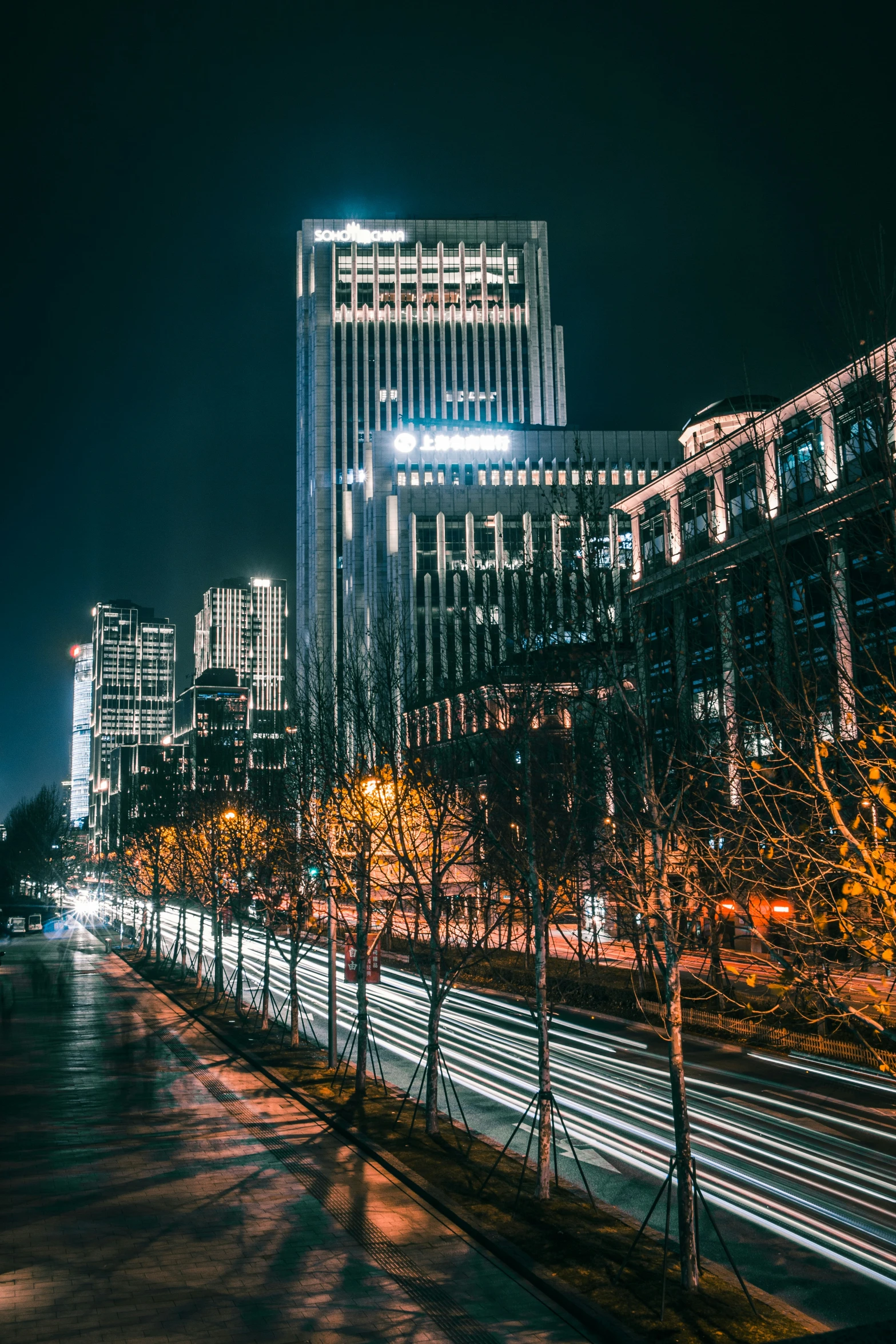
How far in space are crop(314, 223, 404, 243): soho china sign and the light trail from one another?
616ft

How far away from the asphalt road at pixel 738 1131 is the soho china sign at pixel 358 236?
188 m

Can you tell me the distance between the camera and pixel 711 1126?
60.0 ft

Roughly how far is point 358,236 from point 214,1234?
20492 cm

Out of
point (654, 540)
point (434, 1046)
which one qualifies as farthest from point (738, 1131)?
point (654, 540)

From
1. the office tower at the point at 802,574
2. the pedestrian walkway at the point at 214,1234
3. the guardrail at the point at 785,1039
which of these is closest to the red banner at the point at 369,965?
the pedestrian walkway at the point at 214,1234

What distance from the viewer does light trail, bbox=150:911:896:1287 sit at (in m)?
13.5

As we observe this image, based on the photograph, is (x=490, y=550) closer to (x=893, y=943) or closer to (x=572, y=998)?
(x=572, y=998)

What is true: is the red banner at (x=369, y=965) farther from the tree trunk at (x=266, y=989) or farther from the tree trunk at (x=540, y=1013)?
the tree trunk at (x=540, y=1013)

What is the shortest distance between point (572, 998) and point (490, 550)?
4144 inches

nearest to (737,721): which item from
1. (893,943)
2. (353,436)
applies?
(893,943)

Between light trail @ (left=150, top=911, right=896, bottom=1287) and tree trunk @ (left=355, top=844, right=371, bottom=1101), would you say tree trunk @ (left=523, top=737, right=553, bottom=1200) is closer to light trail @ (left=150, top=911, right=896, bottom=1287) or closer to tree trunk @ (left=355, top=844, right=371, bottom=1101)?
light trail @ (left=150, top=911, right=896, bottom=1287)

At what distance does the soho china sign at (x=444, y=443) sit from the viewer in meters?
151

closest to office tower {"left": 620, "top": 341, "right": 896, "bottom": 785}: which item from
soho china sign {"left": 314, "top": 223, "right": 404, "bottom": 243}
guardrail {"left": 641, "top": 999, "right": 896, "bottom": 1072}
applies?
guardrail {"left": 641, "top": 999, "right": 896, "bottom": 1072}

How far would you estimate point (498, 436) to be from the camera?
150 meters
